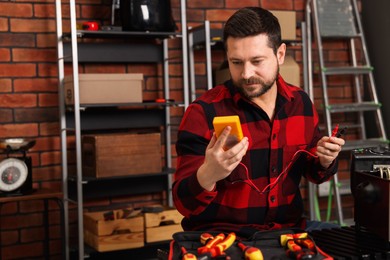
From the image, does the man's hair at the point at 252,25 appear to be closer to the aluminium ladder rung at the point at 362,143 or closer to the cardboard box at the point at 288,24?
the cardboard box at the point at 288,24

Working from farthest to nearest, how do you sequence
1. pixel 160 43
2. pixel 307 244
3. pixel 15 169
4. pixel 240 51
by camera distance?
pixel 160 43, pixel 15 169, pixel 240 51, pixel 307 244

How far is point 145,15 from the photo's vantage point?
3.47 metres

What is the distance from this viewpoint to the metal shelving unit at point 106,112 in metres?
3.33

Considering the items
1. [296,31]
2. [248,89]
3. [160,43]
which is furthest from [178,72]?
[248,89]

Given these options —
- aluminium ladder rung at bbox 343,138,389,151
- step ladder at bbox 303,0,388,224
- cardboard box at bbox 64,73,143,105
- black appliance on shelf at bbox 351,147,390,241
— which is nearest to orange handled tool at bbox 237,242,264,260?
black appliance on shelf at bbox 351,147,390,241

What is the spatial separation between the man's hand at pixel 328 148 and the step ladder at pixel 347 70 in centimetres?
197

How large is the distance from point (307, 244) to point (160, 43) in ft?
8.21

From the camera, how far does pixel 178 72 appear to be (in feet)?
13.0

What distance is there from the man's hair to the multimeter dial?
5.41 feet

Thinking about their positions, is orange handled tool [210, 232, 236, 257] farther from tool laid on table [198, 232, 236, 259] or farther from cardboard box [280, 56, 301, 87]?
cardboard box [280, 56, 301, 87]

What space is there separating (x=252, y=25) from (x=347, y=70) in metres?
2.27

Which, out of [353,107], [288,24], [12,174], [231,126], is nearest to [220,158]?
[231,126]

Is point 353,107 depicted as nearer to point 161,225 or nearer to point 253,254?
point 161,225

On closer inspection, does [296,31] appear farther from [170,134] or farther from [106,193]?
[106,193]
